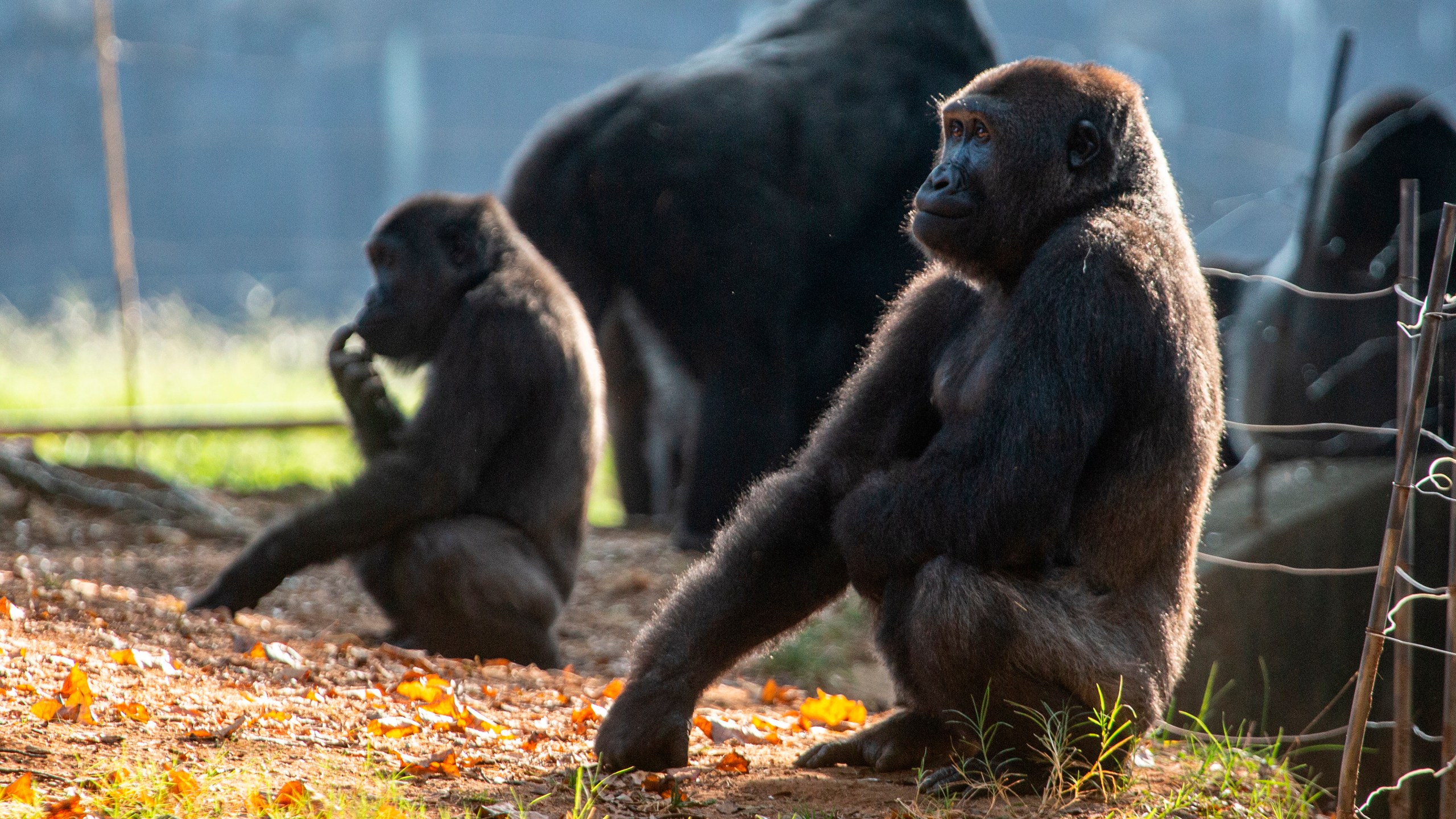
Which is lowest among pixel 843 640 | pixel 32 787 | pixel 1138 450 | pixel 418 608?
pixel 843 640

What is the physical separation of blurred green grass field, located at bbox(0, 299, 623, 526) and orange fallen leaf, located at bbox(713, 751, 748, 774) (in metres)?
2.30

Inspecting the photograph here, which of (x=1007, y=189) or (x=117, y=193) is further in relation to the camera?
(x=117, y=193)

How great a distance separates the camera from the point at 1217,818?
2557 mm

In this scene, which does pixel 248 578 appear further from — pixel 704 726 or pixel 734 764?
pixel 734 764

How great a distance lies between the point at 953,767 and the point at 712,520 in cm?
382

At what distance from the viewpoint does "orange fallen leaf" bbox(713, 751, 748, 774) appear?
2703 mm

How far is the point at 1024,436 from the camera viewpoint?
2428 mm

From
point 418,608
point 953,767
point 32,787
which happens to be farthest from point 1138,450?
point 418,608

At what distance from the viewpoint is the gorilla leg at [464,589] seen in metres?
3.94

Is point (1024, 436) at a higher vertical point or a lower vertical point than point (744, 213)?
lower

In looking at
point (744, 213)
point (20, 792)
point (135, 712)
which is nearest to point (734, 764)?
point (135, 712)

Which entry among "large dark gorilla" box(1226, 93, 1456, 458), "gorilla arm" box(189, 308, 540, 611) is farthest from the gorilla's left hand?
"large dark gorilla" box(1226, 93, 1456, 458)

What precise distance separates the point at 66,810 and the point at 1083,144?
7.43 ft

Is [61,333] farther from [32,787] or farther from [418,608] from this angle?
[32,787]
